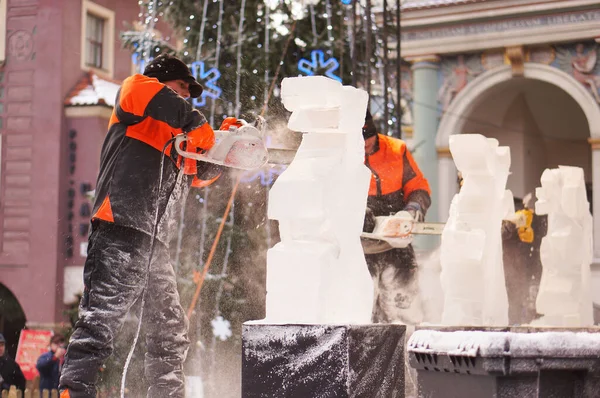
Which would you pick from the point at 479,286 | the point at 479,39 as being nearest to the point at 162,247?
the point at 479,286

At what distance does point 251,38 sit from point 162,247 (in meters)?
5.39

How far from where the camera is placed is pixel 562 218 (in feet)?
22.5

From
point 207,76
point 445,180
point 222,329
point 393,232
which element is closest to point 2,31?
point 207,76

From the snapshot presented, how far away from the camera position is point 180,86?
13.7 feet

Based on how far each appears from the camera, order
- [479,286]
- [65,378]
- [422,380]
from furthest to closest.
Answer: [479,286] → [65,378] → [422,380]

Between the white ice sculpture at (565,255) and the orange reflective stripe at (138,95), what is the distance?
3892 mm

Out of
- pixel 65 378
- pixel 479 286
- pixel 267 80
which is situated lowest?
pixel 65 378

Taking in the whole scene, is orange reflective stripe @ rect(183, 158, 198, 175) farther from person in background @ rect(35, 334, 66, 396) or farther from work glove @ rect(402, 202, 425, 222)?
person in background @ rect(35, 334, 66, 396)

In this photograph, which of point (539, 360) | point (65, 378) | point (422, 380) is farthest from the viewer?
point (65, 378)

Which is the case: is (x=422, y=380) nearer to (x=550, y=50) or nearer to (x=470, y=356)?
(x=470, y=356)

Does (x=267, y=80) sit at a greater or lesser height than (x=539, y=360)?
greater

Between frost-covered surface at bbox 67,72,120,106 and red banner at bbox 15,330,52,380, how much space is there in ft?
13.2

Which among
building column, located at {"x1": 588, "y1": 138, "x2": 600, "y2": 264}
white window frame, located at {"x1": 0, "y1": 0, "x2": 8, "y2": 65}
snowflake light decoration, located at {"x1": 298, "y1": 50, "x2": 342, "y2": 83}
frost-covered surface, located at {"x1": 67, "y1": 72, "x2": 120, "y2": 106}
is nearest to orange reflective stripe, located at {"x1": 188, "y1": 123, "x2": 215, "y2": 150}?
snowflake light decoration, located at {"x1": 298, "y1": 50, "x2": 342, "y2": 83}

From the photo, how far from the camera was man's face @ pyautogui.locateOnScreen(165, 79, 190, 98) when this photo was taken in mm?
4152
